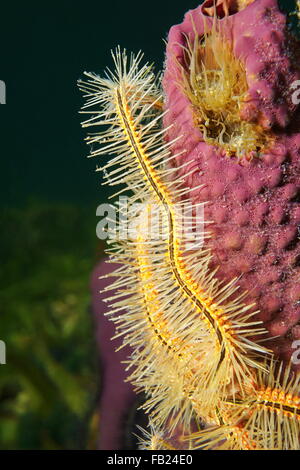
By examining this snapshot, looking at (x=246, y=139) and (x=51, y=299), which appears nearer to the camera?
(x=246, y=139)

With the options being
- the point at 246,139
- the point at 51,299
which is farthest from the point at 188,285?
the point at 51,299

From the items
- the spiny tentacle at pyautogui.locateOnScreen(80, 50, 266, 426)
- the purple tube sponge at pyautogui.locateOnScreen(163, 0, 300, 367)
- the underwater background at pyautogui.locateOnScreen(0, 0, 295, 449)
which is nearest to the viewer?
the purple tube sponge at pyautogui.locateOnScreen(163, 0, 300, 367)

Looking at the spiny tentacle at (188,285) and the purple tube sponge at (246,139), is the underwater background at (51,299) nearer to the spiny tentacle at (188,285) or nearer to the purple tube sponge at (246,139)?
the purple tube sponge at (246,139)

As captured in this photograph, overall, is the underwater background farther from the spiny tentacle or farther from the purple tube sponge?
the spiny tentacle

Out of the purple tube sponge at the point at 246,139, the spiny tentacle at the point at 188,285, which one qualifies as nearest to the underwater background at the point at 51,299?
the purple tube sponge at the point at 246,139

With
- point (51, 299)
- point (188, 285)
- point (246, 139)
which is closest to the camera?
point (246, 139)

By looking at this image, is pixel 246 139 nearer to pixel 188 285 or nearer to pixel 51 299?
pixel 188 285

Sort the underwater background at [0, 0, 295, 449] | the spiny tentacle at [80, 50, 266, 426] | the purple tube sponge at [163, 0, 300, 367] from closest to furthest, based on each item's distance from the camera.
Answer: the purple tube sponge at [163, 0, 300, 367] < the spiny tentacle at [80, 50, 266, 426] < the underwater background at [0, 0, 295, 449]

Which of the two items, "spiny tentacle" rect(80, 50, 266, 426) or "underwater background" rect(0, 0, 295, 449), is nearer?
"spiny tentacle" rect(80, 50, 266, 426)

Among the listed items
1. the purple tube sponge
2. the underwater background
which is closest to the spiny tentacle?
the purple tube sponge

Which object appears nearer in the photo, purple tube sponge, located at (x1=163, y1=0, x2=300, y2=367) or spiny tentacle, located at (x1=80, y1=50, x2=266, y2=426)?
purple tube sponge, located at (x1=163, y1=0, x2=300, y2=367)

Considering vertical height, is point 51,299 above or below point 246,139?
below
